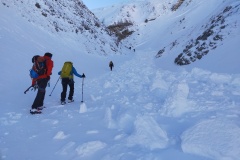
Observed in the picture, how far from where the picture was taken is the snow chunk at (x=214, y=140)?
450 cm

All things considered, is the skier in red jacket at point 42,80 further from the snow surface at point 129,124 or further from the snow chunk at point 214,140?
the snow chunk at point 214,140

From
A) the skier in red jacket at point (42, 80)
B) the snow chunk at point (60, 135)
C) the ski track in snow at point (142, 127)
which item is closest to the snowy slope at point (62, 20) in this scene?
the skier in red jacket at point (42, 80)

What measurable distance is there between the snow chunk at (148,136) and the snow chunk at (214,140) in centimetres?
43

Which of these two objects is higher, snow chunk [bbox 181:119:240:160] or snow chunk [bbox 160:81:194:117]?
snow chunk [bbox 160:81:194:117]

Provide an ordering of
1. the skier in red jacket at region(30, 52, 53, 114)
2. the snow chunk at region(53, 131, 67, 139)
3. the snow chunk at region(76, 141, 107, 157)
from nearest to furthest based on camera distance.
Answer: the snow chunk at region(76, 141, 107, 157) → the snow chunk at region(53, 131, 67, 139) → the skier in red jacket at region(30, 52, 53, 114)

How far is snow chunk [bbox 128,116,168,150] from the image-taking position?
16.9 ft

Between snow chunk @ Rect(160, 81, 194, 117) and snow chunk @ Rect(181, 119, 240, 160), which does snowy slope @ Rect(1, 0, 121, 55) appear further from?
snow chunk @ Rect(181, 119, 240, 160)

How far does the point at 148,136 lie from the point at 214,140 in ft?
4.10

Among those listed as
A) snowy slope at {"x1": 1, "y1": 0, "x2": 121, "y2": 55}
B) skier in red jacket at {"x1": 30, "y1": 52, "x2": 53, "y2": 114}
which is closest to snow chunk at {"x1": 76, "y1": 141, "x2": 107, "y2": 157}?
skier in red jacket at {"x1": 30, "y1": 52, "x2": 53, "y2": 114}

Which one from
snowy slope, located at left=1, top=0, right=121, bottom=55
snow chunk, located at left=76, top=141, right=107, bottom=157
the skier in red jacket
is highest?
snowy slope, located at left=1, top=0, right=121, bottom=55

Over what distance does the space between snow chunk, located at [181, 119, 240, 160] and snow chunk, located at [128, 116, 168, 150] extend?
1.42ft

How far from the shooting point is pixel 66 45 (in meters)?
25.2

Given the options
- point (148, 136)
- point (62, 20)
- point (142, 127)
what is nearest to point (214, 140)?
point (148, 136)

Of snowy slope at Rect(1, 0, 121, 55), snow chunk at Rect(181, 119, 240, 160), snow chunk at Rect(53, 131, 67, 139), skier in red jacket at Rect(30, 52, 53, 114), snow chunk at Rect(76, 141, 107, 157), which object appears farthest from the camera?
snowy slope at Rect(1, 0, 121, 55)
